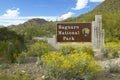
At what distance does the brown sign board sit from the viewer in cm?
2720

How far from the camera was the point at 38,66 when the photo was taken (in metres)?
15.5

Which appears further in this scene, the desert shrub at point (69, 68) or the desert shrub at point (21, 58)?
the desert shrub at point (21, 58)

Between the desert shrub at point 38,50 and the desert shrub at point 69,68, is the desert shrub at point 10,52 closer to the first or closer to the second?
the desert shrub at point 38,50

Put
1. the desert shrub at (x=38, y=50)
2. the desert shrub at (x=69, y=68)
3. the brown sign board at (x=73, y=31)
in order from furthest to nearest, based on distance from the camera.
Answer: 1. the brown sign board at (x=73, y=31)
2. the desert shrub at (x=38, y=50)
3. the desert shrub at (x=69, y=68)

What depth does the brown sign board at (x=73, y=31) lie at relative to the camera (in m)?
27.2

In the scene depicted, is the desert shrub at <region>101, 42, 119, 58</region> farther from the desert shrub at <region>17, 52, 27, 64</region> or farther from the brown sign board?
the brown sign board

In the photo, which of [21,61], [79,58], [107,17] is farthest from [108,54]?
[107,17]

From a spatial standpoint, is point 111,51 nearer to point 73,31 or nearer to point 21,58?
point 21,58

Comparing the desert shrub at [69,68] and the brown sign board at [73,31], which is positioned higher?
the brown sign board at [73,31]

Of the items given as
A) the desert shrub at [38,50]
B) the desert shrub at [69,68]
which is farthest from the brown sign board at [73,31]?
the desert shrub at [69,68]

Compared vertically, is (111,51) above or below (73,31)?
below

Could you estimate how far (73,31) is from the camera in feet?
89.3

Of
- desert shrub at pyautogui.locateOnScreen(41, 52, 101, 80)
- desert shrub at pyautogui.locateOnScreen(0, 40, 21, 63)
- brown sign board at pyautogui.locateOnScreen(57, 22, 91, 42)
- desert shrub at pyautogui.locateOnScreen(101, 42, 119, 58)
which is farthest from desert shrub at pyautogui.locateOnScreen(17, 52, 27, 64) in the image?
brown sign board at pyautogui.locateOnScreen(57, 22, 91, 42)

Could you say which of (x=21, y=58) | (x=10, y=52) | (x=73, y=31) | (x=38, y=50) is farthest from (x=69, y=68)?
(x=73, y=31)
